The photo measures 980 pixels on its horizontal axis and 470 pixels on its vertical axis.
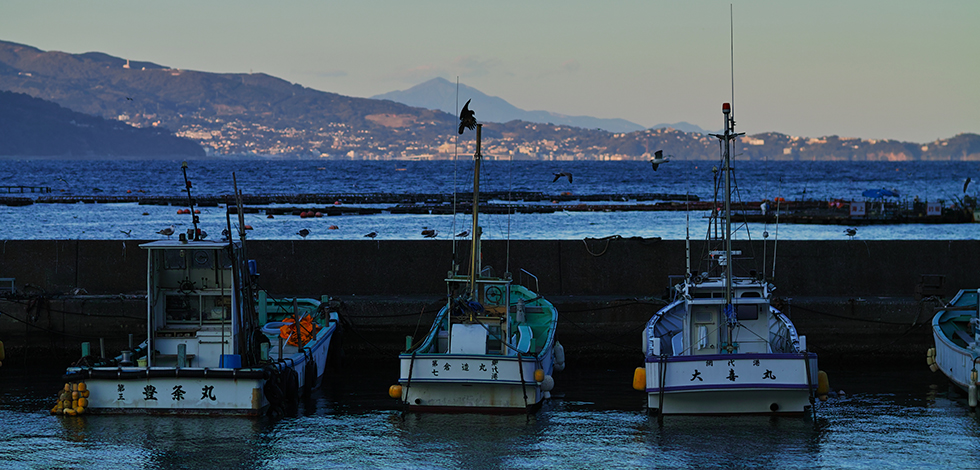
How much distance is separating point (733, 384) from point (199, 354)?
812 centimetres

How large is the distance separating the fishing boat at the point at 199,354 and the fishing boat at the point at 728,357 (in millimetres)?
5558

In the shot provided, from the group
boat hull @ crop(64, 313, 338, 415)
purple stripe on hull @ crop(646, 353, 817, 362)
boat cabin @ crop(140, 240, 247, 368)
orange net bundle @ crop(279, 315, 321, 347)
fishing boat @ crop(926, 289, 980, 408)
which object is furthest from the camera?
orange net bundle @ crop(279, 315, 321, 347)

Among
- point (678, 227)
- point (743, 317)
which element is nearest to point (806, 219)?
point (678, 227)

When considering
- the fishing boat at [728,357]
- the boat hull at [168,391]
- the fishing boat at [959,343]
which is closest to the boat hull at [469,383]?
the fishing boat at [728,357]

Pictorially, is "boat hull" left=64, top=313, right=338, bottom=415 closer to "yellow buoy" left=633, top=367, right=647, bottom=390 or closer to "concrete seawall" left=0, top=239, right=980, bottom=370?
"concrete seawall" left=0, top=239, right=980, bottom=370

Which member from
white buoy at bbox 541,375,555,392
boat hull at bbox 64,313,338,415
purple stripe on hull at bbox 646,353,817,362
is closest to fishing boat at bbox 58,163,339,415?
boat hull at bbox 64,313,338,415

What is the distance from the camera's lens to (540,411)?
13867 millimetres

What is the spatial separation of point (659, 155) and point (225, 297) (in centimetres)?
724

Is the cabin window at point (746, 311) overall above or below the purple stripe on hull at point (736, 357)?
above

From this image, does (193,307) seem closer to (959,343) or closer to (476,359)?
(476,359)

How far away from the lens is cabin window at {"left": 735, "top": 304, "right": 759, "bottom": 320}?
13852mm

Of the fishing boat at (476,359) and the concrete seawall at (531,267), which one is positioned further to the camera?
the concrete seawall at (531,267)

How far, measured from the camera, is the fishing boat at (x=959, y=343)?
13789mm

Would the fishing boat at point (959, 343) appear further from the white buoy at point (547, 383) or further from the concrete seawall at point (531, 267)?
the white buoy at point (547, 383)
